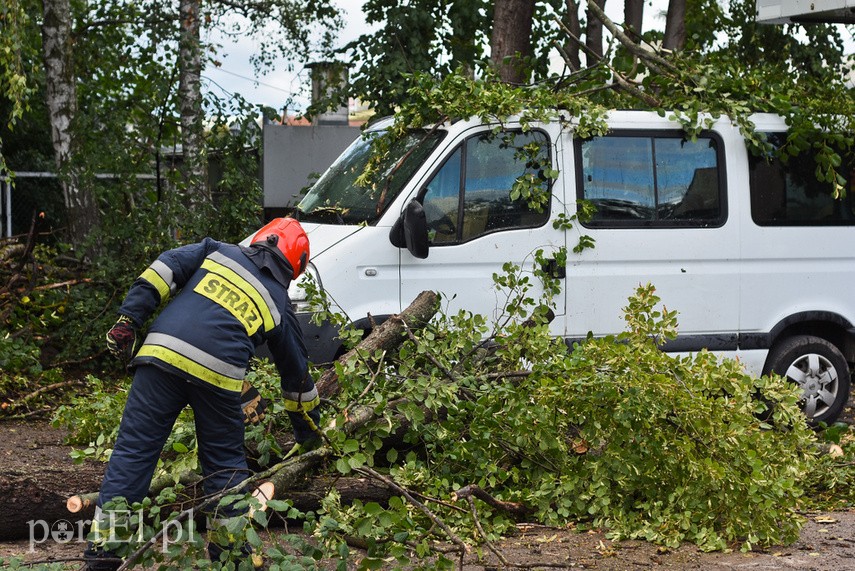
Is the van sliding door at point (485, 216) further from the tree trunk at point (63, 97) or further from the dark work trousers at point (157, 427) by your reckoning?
the tree trunk at point (63, 97)

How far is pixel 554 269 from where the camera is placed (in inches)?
272

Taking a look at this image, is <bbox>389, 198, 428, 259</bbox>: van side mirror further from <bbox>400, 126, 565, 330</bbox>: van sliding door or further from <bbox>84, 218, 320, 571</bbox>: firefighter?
<bbox>84, 218, 320, 571</bbox>: firefighter

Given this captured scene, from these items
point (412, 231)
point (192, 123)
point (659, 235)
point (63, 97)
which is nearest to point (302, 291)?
point (412, 231)

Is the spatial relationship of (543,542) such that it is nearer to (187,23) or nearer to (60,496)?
(60,496)

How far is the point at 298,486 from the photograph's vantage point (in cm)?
489

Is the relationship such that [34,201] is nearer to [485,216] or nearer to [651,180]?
[485,216]

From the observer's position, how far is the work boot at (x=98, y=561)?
4.11m

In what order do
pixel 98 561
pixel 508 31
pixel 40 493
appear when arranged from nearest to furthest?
pixel 98 561 → pixel 40 493 → pixel 508 31

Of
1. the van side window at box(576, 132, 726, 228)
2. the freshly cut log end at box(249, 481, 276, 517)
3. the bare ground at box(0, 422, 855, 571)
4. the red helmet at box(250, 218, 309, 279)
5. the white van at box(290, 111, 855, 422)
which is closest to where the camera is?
the freshly cut log end at box(249, 481, 276, 517)

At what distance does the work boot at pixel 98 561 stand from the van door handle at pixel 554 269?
3526 millimetres

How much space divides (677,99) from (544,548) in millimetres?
3887

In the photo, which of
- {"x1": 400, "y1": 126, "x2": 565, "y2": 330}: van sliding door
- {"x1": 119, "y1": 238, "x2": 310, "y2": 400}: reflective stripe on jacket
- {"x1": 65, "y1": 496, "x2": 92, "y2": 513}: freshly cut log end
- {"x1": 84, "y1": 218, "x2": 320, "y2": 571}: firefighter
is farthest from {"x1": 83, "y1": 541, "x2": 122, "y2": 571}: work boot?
{"x1": 400, "y1": 126, "x2": 565, "y2": 330}: van sliding door

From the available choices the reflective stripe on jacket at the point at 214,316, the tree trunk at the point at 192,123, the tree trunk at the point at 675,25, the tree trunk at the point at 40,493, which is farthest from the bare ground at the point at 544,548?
the tree trunk at the point at 675,25

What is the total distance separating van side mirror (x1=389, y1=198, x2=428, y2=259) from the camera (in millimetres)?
6402
